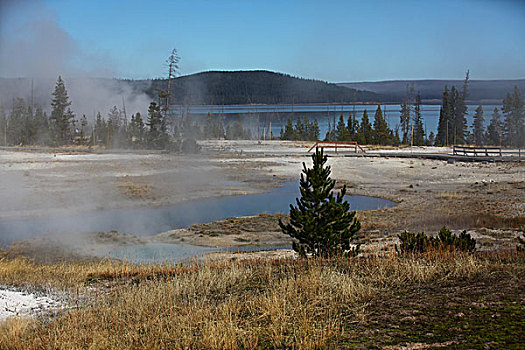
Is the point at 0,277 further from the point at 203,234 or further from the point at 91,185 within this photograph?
the point at 91,185

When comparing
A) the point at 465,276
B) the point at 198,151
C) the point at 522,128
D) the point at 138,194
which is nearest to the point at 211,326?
the point at 465,276

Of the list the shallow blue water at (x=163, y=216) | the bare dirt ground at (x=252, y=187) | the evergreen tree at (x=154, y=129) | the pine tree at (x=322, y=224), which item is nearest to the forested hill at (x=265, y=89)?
the evergreen tree at (x=154, y=129)

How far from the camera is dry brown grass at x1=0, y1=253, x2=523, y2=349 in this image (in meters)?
4.68

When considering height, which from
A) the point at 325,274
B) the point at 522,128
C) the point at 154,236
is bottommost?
the point at 154,236

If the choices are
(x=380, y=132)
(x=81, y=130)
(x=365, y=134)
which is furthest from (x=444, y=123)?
(x=81, y=130)

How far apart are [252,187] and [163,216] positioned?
8.73 m

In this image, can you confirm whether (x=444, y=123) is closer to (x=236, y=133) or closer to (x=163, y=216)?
(x=236, y=133)

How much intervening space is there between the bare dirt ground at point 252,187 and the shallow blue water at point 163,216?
983 millimetres

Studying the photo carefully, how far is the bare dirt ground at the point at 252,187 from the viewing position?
697 inches

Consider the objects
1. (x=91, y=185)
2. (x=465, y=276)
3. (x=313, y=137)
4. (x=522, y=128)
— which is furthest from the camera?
(x=313, y=137)

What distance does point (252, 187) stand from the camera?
2977cm

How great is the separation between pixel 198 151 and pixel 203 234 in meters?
30.0

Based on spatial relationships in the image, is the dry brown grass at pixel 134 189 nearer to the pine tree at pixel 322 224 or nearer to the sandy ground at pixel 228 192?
the sandy ground at pixel 228 192

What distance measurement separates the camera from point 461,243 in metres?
9.04
